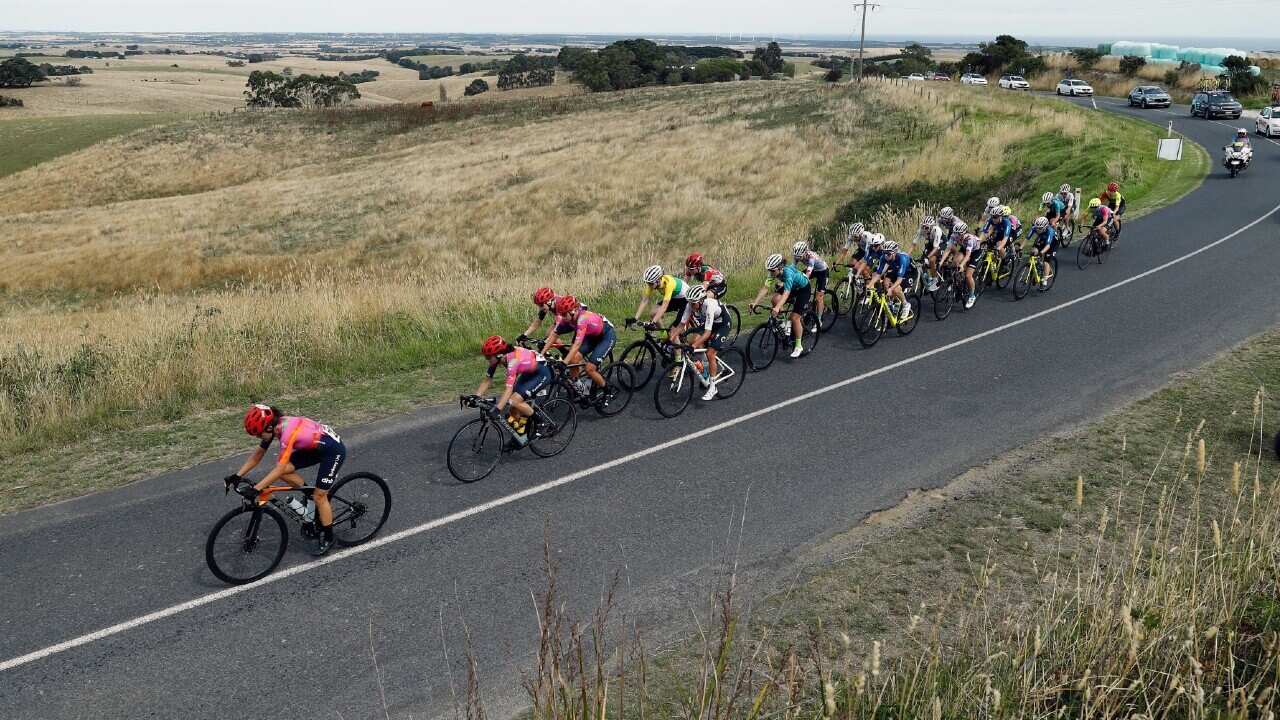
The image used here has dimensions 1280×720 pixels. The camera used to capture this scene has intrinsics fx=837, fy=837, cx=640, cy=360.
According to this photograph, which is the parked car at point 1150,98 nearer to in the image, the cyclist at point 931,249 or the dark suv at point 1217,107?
the dark suv at point 1217,107

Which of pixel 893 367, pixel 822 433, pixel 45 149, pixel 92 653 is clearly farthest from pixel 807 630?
pixel 45 149

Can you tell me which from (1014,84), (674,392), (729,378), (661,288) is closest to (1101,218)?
(729,378)

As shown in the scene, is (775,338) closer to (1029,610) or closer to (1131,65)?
(1029,610)

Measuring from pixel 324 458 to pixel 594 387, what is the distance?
163 inches

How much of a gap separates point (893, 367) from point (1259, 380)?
5.21m

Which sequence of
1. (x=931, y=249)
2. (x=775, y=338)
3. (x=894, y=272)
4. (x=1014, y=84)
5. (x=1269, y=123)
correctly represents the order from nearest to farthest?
1. (x=775, y=338)
2. (x=894, y=272)
3. (x=931, y=249)
4. (x=1269, y=123)
5. (x=1014, y=84)

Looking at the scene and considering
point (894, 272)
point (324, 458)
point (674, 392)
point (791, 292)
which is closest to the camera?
point (324, 458)

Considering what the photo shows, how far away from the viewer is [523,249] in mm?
31141

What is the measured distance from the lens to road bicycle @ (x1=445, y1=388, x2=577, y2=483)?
973 centimetres

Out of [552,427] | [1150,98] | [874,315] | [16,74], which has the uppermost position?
[16,74]

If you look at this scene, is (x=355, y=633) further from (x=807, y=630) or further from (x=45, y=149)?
(x=45, y=149)

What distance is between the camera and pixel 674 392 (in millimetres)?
11906

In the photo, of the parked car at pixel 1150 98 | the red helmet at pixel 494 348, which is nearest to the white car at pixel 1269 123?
the parked car at pixel 1150 98

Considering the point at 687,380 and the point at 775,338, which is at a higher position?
the point at 775,338
